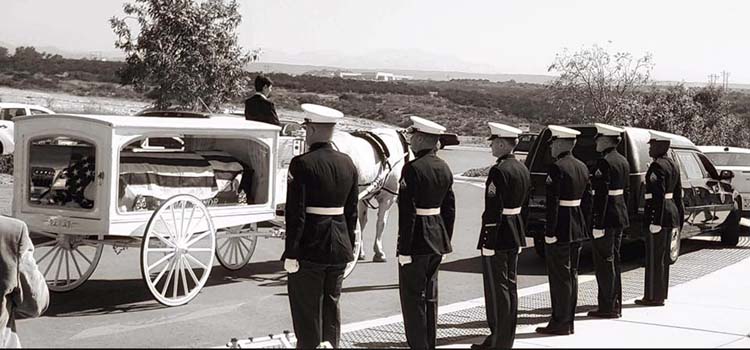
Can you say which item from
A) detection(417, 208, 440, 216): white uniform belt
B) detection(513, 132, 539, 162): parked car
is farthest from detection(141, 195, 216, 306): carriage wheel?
detection(513, 132, 539, 162): parked car

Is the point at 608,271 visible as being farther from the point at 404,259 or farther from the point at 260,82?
the point at 260,82

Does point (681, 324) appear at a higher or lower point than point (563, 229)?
lower

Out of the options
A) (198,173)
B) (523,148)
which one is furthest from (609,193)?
(523,148)

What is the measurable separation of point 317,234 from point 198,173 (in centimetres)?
339

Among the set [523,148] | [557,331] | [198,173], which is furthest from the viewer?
[523,148]

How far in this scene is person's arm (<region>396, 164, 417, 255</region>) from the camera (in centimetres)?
761

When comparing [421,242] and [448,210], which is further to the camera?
[448,210]

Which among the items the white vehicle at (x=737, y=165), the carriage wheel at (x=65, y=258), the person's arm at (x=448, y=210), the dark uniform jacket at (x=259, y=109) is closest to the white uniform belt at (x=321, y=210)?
the person's arm at (x=448, y=210)

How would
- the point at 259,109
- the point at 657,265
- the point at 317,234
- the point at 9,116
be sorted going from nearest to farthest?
1. the point at 317,234
2. the point at 657,265
3. the point at 259,109
4. the point at 9,116

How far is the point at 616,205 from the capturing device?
32.4 feet

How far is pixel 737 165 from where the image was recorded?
19391mm

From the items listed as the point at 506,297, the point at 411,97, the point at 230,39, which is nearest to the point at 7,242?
the point at 506,297

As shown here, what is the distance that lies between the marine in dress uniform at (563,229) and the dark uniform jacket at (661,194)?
1684 millimetres

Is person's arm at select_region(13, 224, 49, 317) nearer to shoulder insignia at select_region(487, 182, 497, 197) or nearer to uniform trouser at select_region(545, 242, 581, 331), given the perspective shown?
shoulder insignia at select_region(487, 182, 497, 197)
